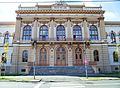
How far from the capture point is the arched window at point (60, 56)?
33125 mm

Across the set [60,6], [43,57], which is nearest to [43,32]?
[43,57]

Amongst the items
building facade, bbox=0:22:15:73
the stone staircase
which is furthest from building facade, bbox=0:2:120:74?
building facade, bbox=0:22:15:73

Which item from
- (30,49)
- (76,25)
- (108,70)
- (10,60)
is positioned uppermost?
(76,25)

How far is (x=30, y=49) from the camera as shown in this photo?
3353 centimetres

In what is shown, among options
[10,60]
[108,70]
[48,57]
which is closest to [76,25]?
[48,57]

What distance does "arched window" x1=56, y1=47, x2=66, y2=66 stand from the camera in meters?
33.1

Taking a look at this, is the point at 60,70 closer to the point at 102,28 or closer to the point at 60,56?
the point at 60,56

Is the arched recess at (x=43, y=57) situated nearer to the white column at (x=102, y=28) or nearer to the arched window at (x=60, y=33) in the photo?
the arched window at (x=60, y=33)

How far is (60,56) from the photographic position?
1315 inches

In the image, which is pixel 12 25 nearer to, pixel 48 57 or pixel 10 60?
pixel 10 60

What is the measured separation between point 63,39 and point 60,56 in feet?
12.8

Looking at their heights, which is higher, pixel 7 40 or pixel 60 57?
pixel 7 40

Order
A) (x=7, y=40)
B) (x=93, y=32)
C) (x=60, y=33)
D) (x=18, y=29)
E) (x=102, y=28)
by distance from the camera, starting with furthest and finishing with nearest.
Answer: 1. (x=7, y=40)
2. (x=93, y=32)
3. (x=60, y=33)
4. (x=102, y=28)
5. (x=18, y=29)

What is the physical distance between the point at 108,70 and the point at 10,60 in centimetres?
2179
